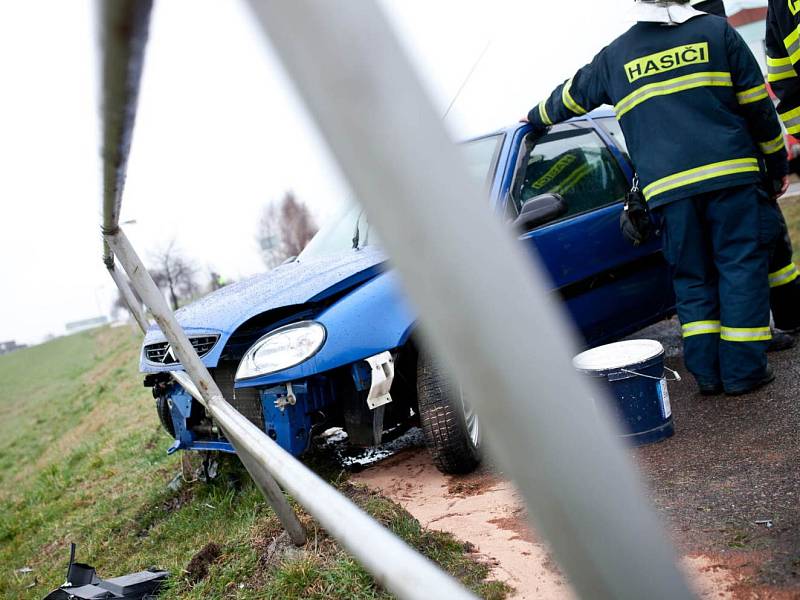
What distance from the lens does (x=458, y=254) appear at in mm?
422

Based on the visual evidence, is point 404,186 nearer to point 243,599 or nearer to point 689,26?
point 243,599

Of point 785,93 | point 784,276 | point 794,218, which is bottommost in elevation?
point 794,218

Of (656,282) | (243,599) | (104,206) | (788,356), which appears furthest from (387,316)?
(788,356)

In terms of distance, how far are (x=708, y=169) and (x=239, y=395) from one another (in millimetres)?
2483

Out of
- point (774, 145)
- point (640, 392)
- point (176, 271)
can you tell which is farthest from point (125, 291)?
point (176, 271)

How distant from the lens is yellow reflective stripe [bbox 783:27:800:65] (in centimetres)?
340

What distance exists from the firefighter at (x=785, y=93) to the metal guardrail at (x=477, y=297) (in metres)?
3.65

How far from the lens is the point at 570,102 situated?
3.79 m

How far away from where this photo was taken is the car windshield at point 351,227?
3.90 meters

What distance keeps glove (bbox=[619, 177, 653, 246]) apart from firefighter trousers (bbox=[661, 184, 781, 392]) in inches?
8.5

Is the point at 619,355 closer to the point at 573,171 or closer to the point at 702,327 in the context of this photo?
the point at 702,327

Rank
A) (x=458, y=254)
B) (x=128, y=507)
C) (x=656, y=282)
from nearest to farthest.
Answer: (x=458, y=254) < (x=656, y=282) < (x=128, y=507)

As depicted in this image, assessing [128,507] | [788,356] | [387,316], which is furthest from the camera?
[128,507]

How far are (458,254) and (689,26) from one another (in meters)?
3.53
